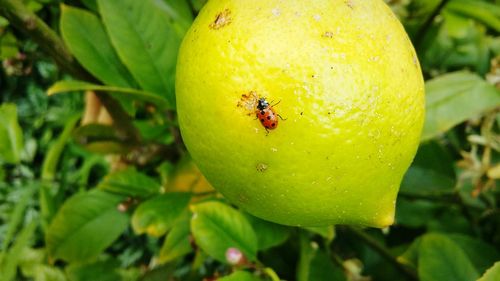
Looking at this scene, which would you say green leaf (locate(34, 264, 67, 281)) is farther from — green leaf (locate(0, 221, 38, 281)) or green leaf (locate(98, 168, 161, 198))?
green leaf (locate(98, 168, 161, 198))

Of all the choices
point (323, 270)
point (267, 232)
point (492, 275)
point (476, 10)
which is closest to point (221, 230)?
point (267, 232)

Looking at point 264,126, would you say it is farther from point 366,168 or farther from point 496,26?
point 496,26

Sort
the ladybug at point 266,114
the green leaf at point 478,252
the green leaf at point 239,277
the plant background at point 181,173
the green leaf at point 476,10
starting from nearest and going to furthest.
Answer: the ladybug at point 266,114, the green leaf at point 239,277, the plant background at point 181,173, the green leaf at point 478,252, the green leaf at point 476,10

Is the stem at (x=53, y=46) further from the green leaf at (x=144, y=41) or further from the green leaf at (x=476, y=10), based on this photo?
the green leaf at (x=476, y=10)

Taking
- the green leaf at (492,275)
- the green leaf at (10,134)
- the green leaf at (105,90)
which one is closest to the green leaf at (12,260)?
the green leaf at (10,134)

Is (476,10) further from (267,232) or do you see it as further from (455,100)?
(267,232)

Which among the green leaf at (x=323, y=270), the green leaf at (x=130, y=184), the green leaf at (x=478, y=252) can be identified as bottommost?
the green leaf at (x=323, y=270)
